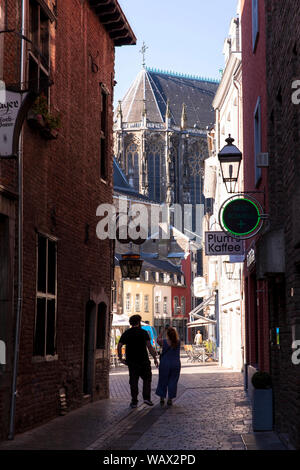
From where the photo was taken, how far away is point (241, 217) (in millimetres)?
11875

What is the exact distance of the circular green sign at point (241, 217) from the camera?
38.4ft

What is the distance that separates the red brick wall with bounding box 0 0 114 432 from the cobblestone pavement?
434mm

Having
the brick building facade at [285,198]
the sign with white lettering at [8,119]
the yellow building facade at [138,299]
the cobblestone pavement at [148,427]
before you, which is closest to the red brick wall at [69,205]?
the cobblestone pavement at [148,427]

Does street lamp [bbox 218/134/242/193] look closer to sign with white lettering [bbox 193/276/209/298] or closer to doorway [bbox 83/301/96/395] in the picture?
doorway [bbox 83/301/96/395]

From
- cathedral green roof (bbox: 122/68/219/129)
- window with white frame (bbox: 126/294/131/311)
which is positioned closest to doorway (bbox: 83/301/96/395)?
window with white frame (bbox: 126/294/131/311)

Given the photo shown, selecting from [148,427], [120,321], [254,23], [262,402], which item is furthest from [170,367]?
[120,321]

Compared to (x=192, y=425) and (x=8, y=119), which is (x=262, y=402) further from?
(x=8, y=119)

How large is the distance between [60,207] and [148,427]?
3.74 m

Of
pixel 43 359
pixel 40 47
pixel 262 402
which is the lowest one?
pixel 262 402

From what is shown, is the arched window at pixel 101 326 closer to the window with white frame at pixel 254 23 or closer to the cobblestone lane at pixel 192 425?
the cobblestone lane at pixel 192 425

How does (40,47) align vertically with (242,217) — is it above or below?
above

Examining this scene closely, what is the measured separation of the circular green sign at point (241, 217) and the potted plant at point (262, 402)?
2.11 metres

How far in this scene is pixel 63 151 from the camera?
13.5 metres
